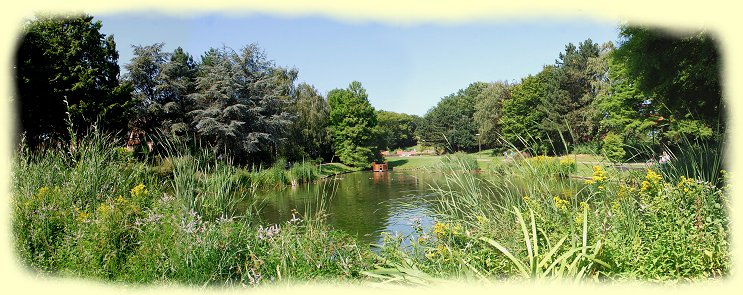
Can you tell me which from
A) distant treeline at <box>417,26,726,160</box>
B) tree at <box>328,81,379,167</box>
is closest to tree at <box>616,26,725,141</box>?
distant treeline at <box>417,26,726,160</box>

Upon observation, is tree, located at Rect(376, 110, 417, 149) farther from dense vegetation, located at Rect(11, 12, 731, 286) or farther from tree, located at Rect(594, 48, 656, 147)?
dense vegetation, located at Rect(11, 12, 731, 286)

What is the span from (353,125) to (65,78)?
20658mm

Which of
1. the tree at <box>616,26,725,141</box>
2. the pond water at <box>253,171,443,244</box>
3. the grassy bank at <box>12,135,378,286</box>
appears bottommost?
the pond water at <box>253,171,443,244</box>

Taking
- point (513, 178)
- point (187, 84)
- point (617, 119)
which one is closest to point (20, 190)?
point (513, 178)

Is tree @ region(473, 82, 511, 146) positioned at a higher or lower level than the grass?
higher

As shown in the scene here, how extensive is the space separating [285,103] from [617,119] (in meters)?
20.4

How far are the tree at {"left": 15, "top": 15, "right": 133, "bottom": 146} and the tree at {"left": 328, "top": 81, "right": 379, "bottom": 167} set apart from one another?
644 inches

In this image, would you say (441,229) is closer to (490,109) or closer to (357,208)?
(357,208)

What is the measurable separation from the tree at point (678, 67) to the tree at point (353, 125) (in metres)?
22.9

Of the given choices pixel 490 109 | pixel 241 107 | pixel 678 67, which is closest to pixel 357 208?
pixel 678 67

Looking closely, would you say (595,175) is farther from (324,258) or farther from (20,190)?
(20,190)

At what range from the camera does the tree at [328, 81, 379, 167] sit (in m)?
32.8

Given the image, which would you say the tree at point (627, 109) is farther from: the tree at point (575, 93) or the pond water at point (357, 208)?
the pond water at point (357, 208)

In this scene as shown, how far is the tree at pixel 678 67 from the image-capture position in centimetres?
909
